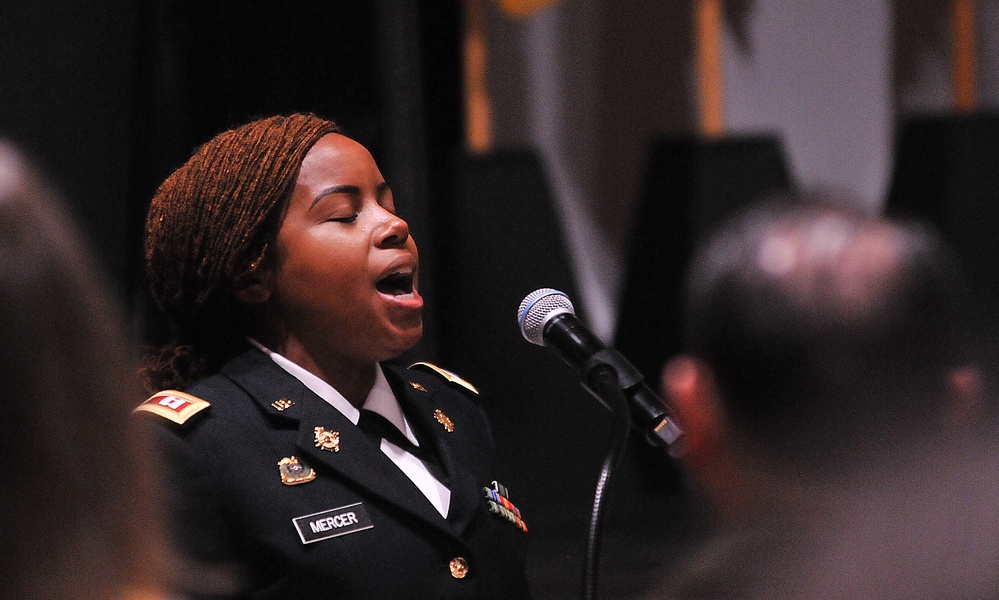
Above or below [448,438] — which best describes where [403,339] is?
above

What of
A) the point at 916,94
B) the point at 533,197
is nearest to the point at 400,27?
the point at 533,197

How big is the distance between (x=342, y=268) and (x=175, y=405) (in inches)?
9.1

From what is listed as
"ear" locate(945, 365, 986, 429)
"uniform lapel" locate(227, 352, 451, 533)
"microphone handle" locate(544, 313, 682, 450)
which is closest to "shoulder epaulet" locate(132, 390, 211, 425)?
"uniform lapel" locate(227, 352, 451, 533)

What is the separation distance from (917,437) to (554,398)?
240 centimetres

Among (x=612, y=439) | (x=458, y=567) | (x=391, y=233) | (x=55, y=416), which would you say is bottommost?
(x=458, y=567)

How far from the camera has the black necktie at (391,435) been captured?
1.40 meters

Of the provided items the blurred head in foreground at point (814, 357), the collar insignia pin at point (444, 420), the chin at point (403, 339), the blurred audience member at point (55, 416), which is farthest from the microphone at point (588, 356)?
the blurred audience member at point (55, 416)

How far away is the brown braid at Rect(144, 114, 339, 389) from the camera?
4.49 feet

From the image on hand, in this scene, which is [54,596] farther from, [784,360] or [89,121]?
[89,121]


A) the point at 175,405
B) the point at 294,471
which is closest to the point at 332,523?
the point at 294,471

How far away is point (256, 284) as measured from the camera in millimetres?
1384

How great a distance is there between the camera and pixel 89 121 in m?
2.14

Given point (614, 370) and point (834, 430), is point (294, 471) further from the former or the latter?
point (834, 430)

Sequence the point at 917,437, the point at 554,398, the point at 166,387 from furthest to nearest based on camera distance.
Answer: the point at 554,398
the point at 166,387
the point at 917,437
